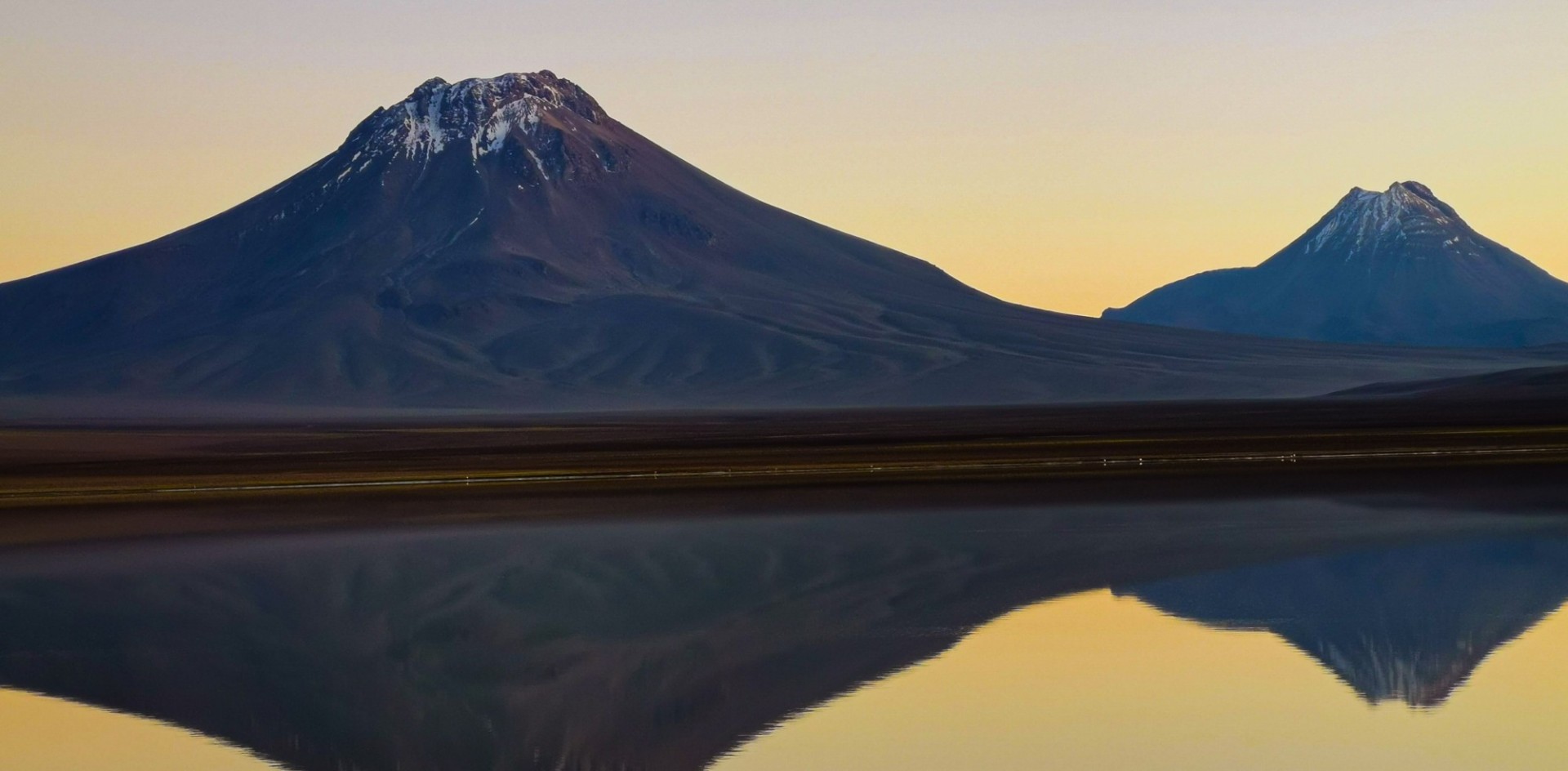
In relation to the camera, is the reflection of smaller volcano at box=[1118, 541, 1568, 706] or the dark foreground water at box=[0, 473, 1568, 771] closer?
the dark foreground water at box=[0, 473, 1568, 771]

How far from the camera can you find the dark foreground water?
655 inches

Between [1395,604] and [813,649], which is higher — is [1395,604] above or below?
above

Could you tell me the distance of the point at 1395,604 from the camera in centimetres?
2328

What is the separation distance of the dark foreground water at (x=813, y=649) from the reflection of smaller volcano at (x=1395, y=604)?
8cm

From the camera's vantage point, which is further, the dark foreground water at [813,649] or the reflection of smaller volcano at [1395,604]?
the reflection of smaller volcano at [1395,604]

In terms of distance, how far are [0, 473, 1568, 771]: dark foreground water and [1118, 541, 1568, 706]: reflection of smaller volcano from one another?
0.25 ft

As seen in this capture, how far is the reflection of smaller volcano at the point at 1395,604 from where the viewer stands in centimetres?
1930

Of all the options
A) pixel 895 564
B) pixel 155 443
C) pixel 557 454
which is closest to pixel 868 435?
pixel 557 454

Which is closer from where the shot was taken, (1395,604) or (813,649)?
(813,649)

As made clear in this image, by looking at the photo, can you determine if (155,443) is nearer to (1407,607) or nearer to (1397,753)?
(1407,607)

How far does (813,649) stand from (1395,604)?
745cm

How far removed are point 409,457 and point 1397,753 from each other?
183ft

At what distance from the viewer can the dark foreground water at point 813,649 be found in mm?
16641

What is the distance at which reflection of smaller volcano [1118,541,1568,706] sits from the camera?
19.3m
